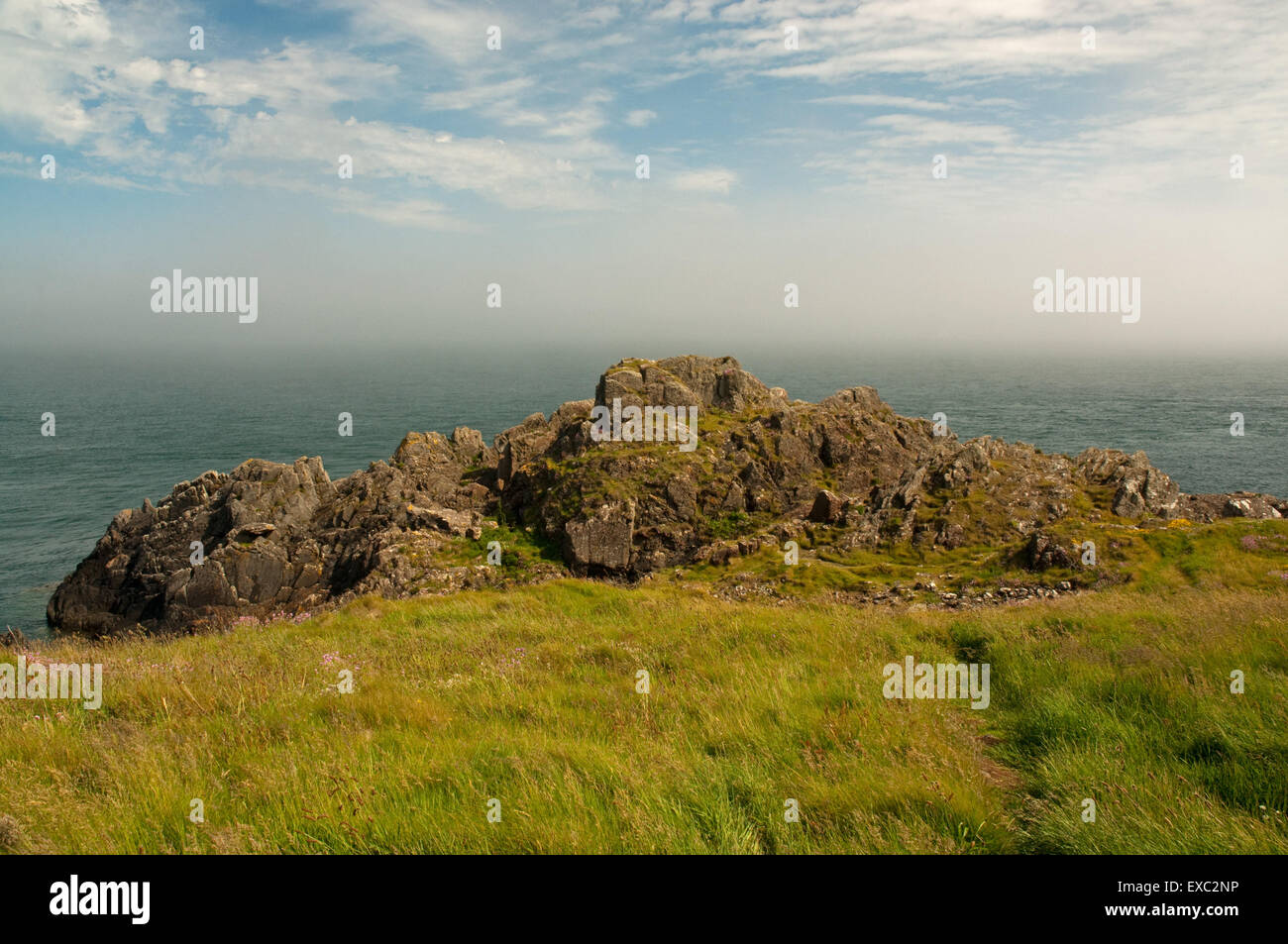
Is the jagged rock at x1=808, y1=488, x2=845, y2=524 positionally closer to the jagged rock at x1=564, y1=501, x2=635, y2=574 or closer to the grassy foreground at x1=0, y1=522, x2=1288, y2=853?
the jagged rock at x1=564, y1=501, x2=635, y2=574

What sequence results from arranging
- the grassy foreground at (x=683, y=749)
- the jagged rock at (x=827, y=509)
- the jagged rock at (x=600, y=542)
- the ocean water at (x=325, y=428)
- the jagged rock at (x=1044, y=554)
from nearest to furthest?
the grassy foreground at (x=683, y=749) → the jagged rock at (x=1044, y=554) → the jagged rock at (x=600, y=542) → the jagged rock at (x=827, y=509) → the ocean water at (x=325, y=428)

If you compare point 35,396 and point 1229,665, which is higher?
point 35,396

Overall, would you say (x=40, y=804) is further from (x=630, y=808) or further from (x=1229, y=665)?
(x=1229, y=665)

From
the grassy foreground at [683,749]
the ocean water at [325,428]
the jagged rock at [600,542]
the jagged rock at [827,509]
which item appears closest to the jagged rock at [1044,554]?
the jagged rock at [827,509]

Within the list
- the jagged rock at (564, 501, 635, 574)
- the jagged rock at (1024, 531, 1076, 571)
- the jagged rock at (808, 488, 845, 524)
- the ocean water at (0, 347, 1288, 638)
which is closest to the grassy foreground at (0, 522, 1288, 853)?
the jagged rock at (1024, 531, 1076, 571)

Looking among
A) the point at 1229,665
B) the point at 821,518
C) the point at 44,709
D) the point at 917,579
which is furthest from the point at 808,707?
the point at 821,518

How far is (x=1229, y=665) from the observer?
28.2 feet

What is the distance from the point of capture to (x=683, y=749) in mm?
6949

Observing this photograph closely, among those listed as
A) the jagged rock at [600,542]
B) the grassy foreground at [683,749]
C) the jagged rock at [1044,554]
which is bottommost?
the jagged rock at [600,542]

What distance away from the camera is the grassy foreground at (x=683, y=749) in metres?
5.24

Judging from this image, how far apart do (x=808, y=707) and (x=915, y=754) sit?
1.85 m

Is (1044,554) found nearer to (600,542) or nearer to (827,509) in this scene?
(827,509)

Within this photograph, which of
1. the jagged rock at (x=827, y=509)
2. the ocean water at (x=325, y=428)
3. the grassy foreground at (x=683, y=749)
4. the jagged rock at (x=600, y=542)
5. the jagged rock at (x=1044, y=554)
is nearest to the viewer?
the grassy foreground at (x=683, y=749)

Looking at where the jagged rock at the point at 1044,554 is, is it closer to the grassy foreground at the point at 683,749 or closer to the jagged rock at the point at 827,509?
the jagged rock at the point at 827,509
